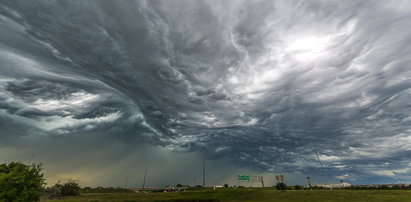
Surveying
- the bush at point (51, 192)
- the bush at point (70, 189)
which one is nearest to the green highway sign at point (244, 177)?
the bush at point (70, 189)

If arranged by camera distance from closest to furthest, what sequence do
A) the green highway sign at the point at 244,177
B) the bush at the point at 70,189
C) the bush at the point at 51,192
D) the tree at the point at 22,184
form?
the tree at the point at 22,184 < the bush at the point at 51,192 < the bush at the point at 70,189 < the green highway sign at the point at 244,177

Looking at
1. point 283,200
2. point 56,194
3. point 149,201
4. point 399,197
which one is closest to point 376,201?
point 399,197

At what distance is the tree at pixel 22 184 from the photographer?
139 ft

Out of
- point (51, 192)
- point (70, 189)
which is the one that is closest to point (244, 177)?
point (70, 189)

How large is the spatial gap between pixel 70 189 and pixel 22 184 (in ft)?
260

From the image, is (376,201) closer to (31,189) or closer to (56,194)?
(31,189)

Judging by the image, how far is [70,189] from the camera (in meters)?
110

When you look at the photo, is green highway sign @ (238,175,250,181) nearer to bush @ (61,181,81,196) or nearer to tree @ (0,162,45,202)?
bush @ (61,181,81,196)

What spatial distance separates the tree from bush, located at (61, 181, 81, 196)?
2842 inches

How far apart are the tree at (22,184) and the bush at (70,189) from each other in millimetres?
72197

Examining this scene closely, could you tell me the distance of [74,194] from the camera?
10956 cm

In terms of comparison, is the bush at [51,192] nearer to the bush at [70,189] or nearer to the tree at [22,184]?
the bush at [70,189]

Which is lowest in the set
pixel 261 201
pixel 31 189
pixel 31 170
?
pixel 261 201

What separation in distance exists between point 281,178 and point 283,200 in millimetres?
33289
